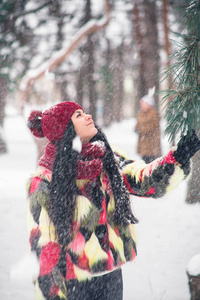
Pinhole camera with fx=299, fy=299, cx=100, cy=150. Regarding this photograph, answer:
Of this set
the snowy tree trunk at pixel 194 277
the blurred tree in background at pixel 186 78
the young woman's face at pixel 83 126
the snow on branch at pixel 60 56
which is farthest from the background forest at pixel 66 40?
the young woman's face at pixel 83 126

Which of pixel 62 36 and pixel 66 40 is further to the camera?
pixel 62 36

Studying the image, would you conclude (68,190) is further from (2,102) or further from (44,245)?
(2,102)

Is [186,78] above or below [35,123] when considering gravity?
above

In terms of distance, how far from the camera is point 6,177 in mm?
7629

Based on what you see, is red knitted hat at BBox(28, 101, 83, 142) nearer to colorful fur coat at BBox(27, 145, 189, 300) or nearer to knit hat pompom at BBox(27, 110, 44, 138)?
knit hat pompom at BBox(27, 110, 44, 138)

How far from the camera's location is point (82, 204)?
172 cm

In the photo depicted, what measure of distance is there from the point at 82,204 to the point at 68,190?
0.37 ft

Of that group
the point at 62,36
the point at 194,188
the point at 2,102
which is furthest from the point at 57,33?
the point at 194,188

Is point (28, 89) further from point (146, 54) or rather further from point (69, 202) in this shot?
point (69, 202)

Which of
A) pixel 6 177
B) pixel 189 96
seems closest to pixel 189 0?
pixel 189 96

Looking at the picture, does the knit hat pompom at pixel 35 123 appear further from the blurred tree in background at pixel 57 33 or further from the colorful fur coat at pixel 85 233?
the blurred tree in background at pixel 57 33

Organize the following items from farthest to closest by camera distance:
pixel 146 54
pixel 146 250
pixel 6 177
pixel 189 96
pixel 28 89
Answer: pixel 6 177 → pixel 146 54 → pixel 28 89 → pixel 146 250 → pixel 189 96

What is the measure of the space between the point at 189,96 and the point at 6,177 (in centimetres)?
646

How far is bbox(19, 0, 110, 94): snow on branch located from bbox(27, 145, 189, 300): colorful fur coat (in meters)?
4.50
